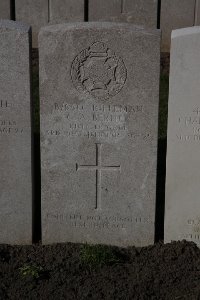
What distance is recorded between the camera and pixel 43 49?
486 centimetres

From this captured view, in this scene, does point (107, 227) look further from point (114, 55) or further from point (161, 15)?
point (161, 15)

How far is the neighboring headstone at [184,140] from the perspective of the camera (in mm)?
4836

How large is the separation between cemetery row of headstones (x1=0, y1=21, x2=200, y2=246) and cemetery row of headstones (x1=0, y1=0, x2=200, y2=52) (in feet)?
20.5

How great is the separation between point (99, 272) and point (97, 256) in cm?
14

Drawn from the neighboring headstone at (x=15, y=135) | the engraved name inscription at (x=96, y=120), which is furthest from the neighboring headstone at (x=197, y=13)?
the neighboring headstone at (x=15, y=135)

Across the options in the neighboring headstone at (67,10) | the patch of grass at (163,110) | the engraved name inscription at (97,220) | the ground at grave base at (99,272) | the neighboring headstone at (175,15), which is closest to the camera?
the ground at grave base at (99,272)

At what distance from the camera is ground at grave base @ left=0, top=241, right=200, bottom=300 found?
4.64 meters

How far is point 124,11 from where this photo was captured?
11.1 meters

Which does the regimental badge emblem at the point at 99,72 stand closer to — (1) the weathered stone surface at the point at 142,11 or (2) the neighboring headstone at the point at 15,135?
(2) the neighboring headstone at the point at 15,135

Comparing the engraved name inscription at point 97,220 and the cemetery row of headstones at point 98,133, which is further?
the engraved name inscription at point 97,220

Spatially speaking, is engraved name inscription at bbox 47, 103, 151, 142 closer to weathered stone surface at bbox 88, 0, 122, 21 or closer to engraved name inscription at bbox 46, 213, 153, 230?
engraved name inscription at bbox 46, 213, 153, 230

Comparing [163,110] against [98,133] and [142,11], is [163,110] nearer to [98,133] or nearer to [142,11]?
[142,11]

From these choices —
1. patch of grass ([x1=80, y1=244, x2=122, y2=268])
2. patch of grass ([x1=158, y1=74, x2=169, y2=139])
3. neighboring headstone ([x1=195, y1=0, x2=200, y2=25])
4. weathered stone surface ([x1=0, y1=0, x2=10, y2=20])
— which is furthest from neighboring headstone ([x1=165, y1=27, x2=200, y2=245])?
weathered stone surface ([x1=0, y1=0, x2=10, y2=20])

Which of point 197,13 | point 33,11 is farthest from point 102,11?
point 197,13
